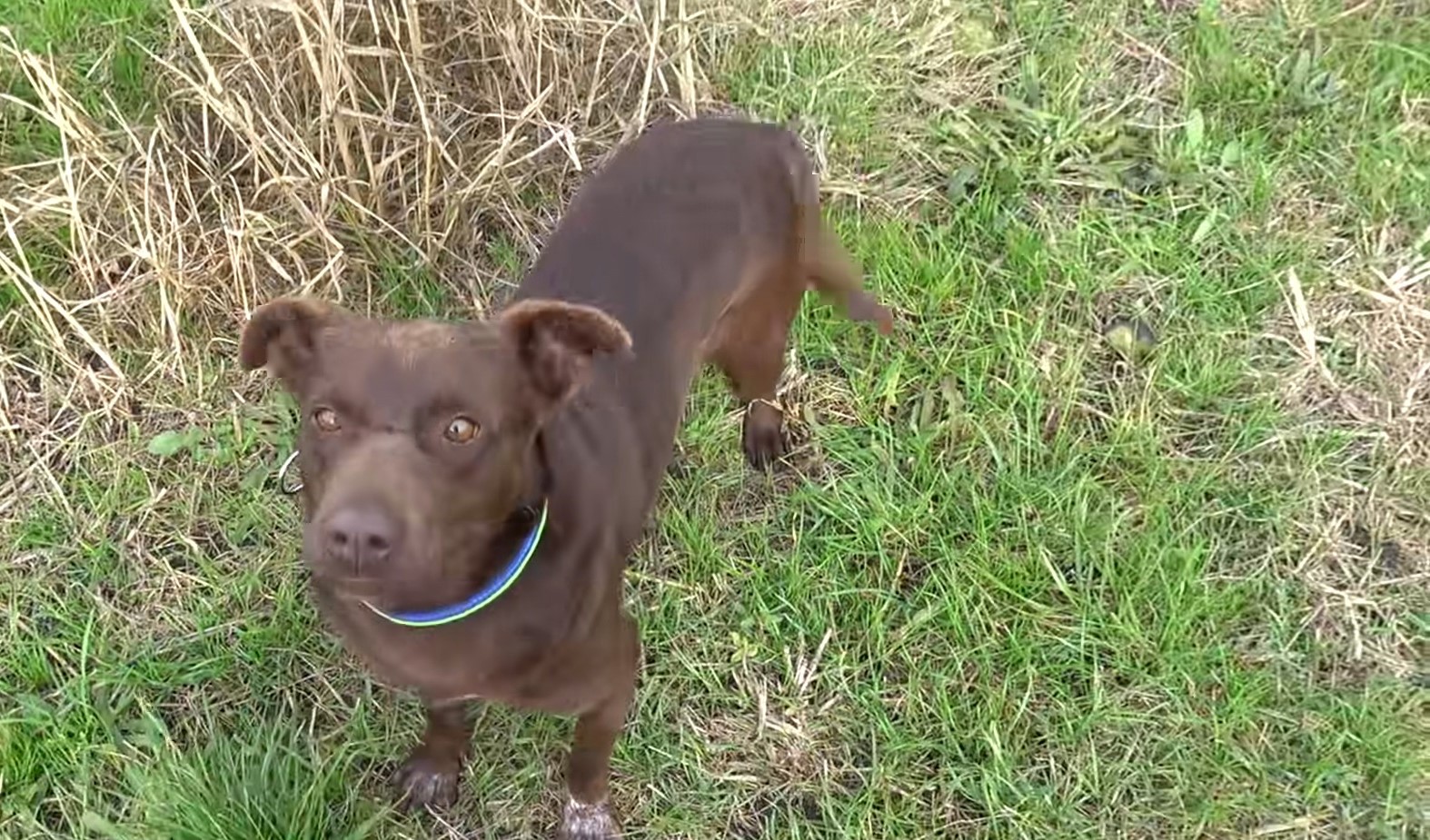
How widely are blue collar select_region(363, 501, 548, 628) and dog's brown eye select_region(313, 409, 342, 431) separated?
0.34m

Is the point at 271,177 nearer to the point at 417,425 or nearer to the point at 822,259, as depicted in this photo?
the point at 822,259

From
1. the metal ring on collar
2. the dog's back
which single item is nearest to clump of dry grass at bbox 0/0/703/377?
the metal ring on collar

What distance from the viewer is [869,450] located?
343cm

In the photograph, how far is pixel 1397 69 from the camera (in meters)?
4.05

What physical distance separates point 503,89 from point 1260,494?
234cm

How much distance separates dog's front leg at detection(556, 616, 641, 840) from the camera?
2.56 m

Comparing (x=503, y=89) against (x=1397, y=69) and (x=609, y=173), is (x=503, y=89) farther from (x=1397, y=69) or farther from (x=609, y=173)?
(x=1397, y=69)

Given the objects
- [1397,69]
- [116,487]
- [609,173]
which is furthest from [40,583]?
[1397,69]

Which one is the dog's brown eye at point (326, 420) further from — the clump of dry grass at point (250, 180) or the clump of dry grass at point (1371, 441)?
the clump of dry grass at point (1371, 441)

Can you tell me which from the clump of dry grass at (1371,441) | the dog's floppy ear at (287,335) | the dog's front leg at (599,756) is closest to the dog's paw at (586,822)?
the dog's front leg at (599,756)

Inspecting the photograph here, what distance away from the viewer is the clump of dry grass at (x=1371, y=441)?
320 centimetres

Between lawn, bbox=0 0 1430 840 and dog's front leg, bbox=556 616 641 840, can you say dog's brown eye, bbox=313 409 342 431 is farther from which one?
lawn, bbox=0 0 1430 840

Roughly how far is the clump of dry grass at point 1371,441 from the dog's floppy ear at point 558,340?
81.9 inches

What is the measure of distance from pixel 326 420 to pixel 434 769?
1.18 m
